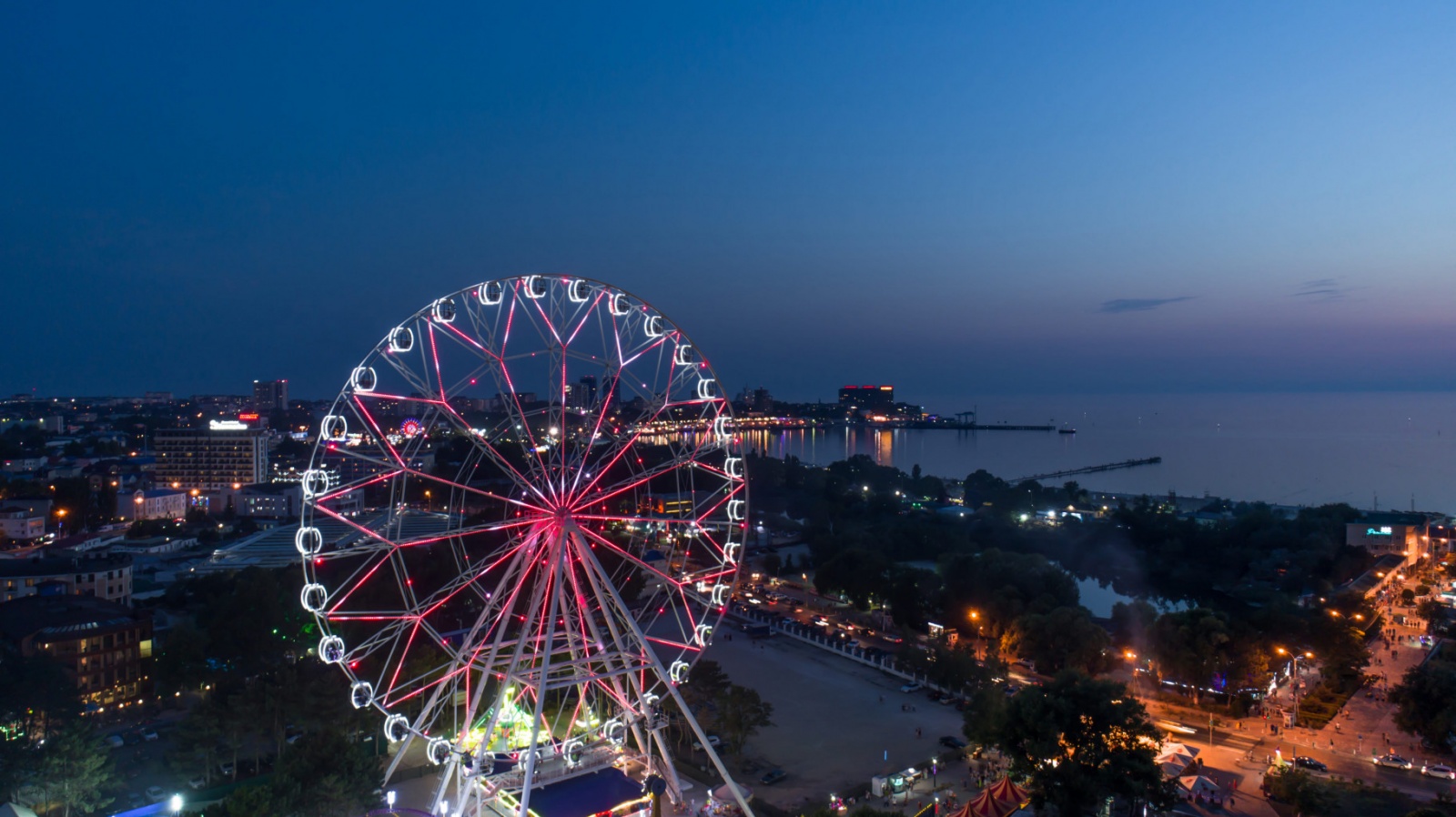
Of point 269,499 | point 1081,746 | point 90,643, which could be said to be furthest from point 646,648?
point 269,499

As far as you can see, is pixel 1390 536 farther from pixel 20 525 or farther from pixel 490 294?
pixel 20 525

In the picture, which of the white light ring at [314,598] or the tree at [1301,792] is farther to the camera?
the tree at [1301,792]

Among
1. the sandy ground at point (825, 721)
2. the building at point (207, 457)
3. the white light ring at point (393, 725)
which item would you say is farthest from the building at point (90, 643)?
the building at point (207, 457)

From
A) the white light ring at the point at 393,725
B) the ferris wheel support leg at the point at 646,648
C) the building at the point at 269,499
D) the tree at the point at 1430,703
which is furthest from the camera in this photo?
Answer: the building at the point at 269,499

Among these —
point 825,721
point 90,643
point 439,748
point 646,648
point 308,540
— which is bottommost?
point 825,721

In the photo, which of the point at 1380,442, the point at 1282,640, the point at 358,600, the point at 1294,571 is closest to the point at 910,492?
the point at 1294,571

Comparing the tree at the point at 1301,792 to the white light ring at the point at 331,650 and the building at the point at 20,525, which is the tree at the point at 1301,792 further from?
the building at the point at 20,525
